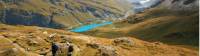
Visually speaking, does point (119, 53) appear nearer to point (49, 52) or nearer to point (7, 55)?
point (49, 52)

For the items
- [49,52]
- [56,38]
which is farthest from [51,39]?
[49,52]

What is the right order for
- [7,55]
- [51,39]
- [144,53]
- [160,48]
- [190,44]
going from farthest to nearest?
[190,44]
[51,39]
[160,48]
[144,53]
[7,55]

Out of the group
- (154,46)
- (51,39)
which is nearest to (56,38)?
(51,39)

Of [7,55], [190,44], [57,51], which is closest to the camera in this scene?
[7,55]

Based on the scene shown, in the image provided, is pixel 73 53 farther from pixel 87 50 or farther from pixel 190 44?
pixel 190 44

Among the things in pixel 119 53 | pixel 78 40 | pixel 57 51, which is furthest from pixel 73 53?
pixel 78 40

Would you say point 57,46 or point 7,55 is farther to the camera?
point 57,46

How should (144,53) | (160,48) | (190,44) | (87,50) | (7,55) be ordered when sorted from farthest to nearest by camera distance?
(190,44) < (160,48) < (144,53) < (87,50) < (7,55)

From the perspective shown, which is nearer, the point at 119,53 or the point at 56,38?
the point at 119,53

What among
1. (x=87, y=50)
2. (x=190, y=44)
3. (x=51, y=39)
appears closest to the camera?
(x=87, y=50)
